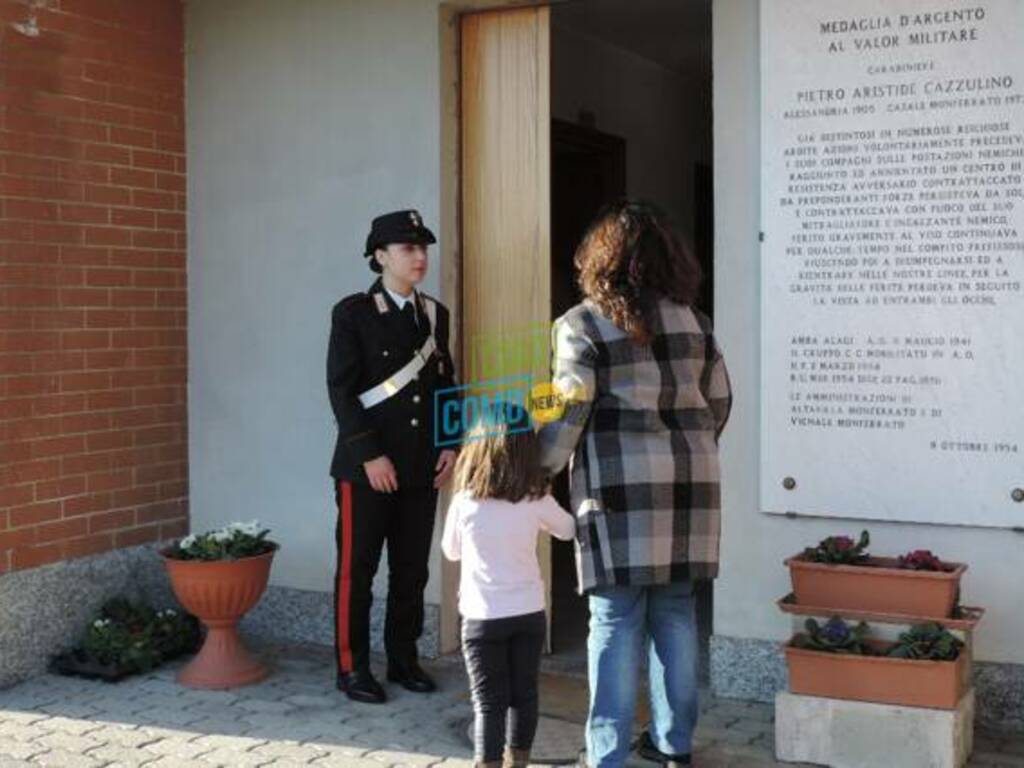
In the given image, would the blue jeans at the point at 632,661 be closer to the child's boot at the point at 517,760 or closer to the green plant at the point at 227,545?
the child's boot at the point at 517,760

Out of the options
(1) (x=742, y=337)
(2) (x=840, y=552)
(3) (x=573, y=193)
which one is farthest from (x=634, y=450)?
(3) (x=573, y=193)

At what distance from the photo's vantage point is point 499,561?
3.92m

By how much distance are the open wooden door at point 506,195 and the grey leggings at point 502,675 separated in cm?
177

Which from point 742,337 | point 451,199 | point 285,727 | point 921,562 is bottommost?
point 285,727

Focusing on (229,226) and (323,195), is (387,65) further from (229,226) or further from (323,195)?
(229,226)

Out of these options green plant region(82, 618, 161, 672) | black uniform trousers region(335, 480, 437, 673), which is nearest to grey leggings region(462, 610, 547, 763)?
black uniform trousers region(335, 480, 437, 673)

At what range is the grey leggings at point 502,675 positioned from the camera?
393cm

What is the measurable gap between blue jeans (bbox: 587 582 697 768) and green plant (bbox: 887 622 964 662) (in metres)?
0.71

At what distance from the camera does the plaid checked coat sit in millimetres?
3820

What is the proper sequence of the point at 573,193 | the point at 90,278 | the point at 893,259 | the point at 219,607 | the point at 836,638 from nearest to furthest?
the point at 836,638 < the point at 893,259 < the point at 219,607 < the point at 90,278 < the point at 573,193

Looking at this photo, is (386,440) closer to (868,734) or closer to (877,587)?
(877,587)

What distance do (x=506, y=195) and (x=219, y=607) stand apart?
6.77 feet

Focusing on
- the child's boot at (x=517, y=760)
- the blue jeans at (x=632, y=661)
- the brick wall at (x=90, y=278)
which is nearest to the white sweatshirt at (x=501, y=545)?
the blue jeans at (x=632, y=661)

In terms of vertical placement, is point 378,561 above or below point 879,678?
above
